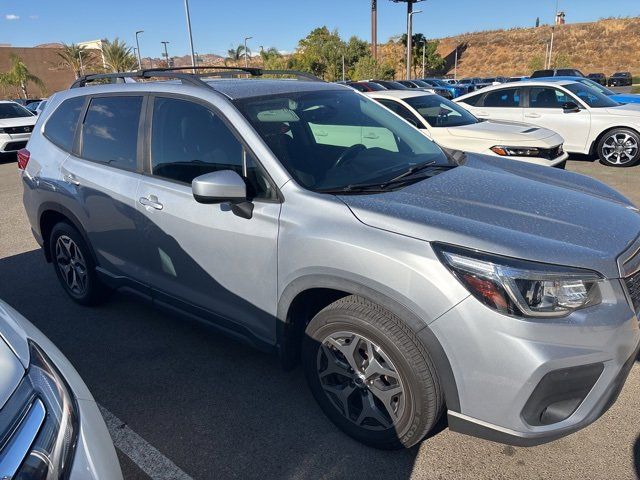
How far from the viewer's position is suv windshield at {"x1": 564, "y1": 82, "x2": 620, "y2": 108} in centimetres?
966

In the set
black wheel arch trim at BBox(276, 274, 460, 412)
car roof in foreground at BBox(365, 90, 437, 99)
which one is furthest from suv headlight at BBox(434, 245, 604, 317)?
car roof in foreground at BBox(365, 90, 437, 99)

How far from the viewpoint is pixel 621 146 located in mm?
9180

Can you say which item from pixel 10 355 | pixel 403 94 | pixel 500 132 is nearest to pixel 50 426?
pixel 10 355

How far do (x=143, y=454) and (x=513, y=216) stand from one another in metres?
2.20

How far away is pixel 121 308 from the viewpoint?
4234 millimetres

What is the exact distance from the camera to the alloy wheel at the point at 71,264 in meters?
4.09

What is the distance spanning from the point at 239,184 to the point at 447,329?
47.9 inches

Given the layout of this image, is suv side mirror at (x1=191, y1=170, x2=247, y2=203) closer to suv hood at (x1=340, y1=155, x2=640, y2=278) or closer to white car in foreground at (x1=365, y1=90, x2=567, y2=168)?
suv hood at (x1=340, y1=155, x2=640, y2=278)

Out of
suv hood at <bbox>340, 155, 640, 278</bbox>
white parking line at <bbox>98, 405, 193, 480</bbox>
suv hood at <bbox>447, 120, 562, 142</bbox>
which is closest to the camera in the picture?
suv hood at <bbox>340, 155, 640, 278</bbox>

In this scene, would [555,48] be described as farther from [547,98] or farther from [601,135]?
[601,135]

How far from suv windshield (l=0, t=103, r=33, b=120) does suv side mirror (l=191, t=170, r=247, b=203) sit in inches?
556

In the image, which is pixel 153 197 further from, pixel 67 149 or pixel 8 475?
pixel 8 475

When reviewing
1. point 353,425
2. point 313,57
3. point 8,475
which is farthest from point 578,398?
point 313,57

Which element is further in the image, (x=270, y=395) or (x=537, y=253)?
(x=270, y=395)
